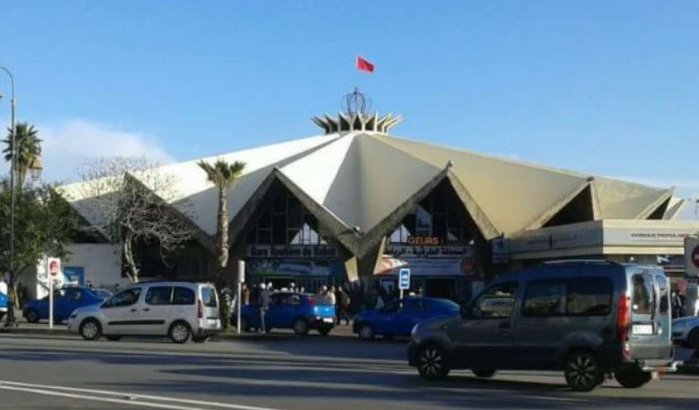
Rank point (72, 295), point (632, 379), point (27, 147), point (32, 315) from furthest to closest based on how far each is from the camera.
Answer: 1. point (27, 147)
2. point (32, 315)
3. point (72, 295)
4. point (632, 379)

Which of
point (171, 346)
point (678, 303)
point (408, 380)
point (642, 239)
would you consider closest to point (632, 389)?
point (408, 380)

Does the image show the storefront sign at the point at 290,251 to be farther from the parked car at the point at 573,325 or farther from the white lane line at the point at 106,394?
the white lane line at the point at 106,394

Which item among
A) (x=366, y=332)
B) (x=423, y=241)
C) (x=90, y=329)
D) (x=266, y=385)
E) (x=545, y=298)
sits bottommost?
(x=266, y=385)

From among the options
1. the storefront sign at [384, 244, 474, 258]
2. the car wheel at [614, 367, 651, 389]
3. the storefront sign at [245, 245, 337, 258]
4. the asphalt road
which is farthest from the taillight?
the storefront sign at [245, 245, 337, 258]

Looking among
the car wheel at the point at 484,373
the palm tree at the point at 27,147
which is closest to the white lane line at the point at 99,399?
the car wheel at the point at 484,373

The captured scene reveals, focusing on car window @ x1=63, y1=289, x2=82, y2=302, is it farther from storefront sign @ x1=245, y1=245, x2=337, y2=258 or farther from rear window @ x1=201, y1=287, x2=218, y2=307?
storefront sign @ x1=245, y1=245, x2=337, y2=258

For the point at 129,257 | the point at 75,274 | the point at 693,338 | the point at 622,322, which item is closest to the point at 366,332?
the point at 693,338

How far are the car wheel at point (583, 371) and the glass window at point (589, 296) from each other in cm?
64

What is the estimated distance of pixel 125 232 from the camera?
5388 centimetres

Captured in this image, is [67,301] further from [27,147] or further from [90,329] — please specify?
[27,147]

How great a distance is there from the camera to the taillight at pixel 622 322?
15047 millimetres

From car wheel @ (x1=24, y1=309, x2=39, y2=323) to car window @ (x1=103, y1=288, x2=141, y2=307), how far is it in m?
12.4

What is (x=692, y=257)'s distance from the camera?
817 inches

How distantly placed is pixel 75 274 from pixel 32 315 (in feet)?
51.6
